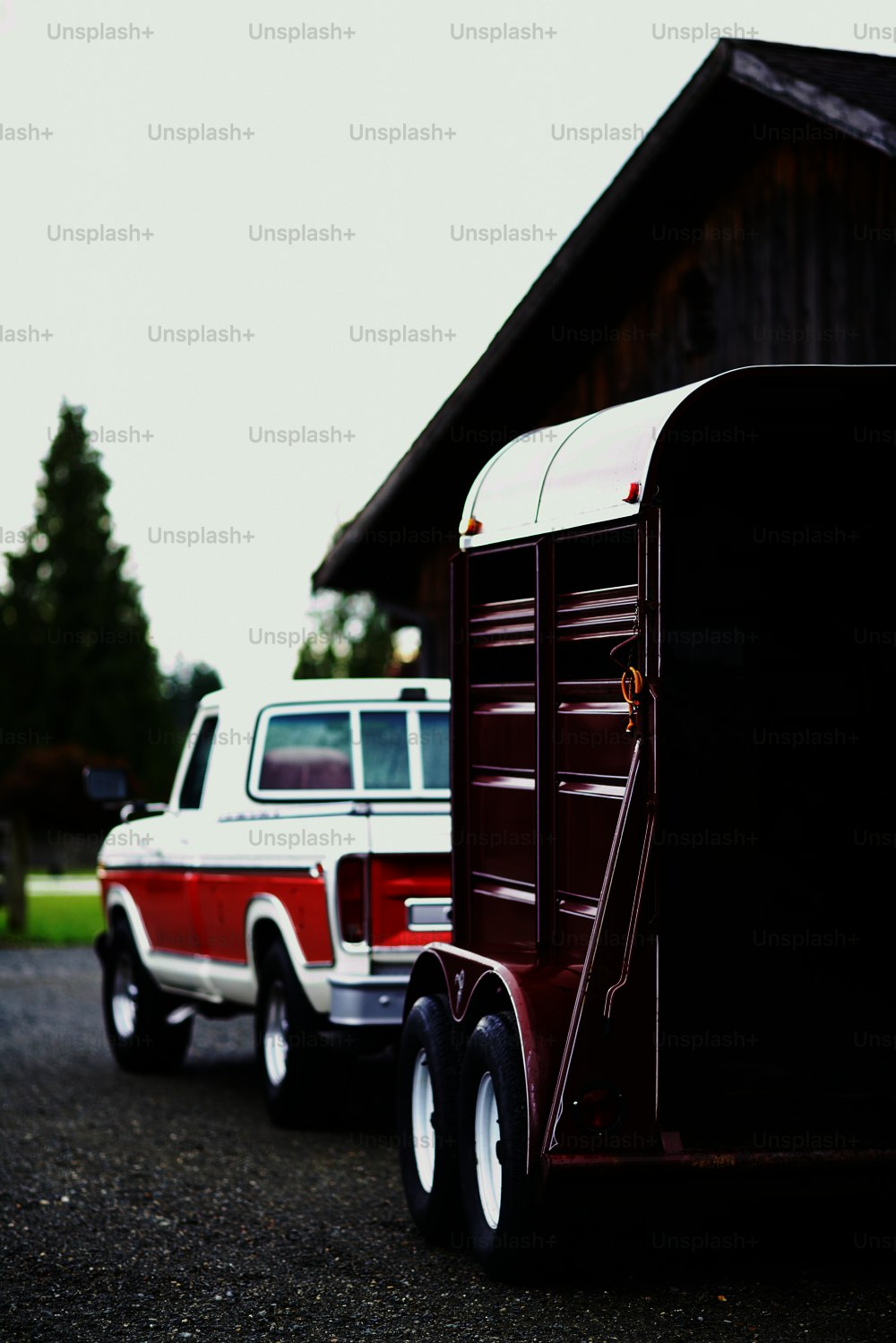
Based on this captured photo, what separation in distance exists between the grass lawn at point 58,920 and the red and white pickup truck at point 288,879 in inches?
459

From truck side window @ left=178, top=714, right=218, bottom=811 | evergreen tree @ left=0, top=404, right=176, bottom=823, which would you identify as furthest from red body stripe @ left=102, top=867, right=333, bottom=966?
evergreen tree @ left=0, top=404, right=176, bottom=823

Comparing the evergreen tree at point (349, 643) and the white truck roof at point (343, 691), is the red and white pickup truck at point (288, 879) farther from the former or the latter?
the evergreen tree at point (349, 643)

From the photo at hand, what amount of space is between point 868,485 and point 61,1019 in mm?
10330

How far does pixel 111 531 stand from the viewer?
65.6 m

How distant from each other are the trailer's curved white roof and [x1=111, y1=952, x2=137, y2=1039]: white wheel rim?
19.5 feet

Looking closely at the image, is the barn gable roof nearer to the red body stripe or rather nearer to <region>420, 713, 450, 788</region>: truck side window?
<region>420, 713, 450, 788</region>: truck side window

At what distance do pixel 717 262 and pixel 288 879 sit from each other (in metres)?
6.16

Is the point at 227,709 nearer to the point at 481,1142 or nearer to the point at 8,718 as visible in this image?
Result: the point at 481,1142

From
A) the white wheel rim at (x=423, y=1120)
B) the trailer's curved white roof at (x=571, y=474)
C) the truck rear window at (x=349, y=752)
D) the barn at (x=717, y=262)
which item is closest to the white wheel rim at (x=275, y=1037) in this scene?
the truck rear window at (x=349, y=752)

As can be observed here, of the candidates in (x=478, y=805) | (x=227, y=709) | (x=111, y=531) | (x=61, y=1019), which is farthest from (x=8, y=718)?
(x=478, y=805)

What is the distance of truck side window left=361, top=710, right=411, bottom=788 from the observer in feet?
36.1

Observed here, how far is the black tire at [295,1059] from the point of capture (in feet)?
32.6

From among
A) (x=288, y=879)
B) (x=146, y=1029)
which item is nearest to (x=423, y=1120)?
(x=288, y=879)

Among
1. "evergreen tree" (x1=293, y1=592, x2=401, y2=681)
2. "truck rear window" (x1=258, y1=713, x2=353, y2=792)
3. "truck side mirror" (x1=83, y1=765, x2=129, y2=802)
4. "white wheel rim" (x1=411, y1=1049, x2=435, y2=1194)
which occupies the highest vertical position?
"evergreen tree" (x1=293, y1=592, x2=401, y2=681)
